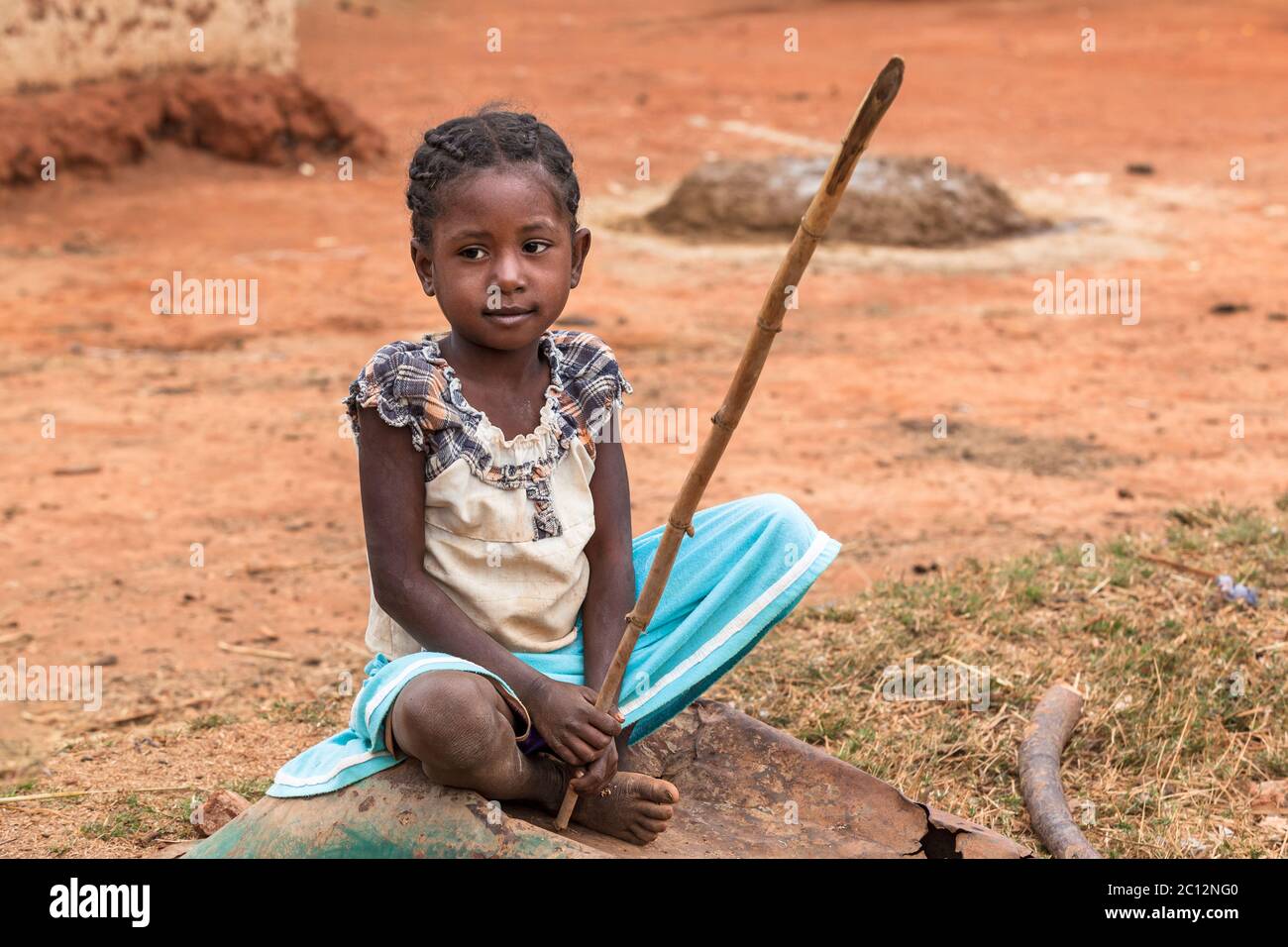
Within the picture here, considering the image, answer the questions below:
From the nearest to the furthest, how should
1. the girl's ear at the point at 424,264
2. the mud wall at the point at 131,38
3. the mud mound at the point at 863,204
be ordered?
the girl's ear at the point at 424,264 < the mud mound at the point at 863,204 < the mud wall at the point at 131,38

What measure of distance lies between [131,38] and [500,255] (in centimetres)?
885

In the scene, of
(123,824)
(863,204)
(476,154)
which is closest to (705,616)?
(476,154)

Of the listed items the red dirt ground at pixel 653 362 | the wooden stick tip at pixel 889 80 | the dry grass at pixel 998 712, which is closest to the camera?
the wooden stick tip at pixel 889 80

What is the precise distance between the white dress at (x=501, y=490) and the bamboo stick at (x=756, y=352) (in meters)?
0.24

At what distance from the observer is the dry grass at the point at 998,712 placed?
309 centimetres

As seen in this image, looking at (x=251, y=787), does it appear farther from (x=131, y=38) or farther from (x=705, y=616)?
(x=131, y=38)

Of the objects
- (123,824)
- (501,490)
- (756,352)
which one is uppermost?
(756,352)

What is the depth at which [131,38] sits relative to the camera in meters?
10.3

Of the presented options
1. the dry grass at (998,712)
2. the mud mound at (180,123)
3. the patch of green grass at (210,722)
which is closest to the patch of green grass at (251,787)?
the dry grass at (998,712)

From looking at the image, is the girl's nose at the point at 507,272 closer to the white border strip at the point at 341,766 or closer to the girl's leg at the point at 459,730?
the girl's leg at the point at 459,730

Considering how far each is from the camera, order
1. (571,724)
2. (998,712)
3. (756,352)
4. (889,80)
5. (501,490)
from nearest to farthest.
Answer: (889,80), (756,352), (571,724), (501,490), (998,712)

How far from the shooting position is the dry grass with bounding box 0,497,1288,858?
3.09 m

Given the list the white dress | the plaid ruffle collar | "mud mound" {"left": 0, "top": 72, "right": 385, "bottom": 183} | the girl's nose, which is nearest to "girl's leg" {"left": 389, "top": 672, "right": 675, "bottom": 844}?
the white dress

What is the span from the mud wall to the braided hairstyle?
8.07 m
